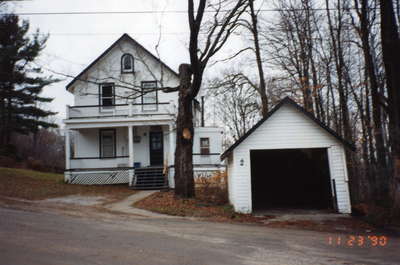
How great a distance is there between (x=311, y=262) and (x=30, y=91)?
30879mm

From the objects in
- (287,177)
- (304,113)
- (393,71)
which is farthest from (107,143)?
(393,71)

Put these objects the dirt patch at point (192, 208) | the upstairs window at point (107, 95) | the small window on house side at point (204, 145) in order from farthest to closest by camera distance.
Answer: the small window on house side at point (204, 145)
the upstairs window at point (107, 95)
the dirt patch at point (192, 208)

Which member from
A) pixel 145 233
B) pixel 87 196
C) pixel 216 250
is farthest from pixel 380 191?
pixel 87 196

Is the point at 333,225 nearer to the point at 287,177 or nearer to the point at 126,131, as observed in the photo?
the point at 287,177

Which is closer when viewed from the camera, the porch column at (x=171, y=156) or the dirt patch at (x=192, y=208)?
the dirt patch at (x=192, y=208)

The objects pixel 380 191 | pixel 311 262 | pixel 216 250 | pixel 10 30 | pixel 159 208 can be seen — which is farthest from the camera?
pixel 10 30

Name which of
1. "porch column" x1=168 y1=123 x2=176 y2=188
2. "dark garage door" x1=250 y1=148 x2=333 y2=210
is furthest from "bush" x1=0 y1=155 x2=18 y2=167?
"dark garage door" x1=250 y1=148 x2=333 y2=210

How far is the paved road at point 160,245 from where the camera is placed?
532cm

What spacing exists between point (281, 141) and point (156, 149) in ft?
39.6

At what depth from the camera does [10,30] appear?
2822cm

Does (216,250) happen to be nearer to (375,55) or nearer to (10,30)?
(375,55)

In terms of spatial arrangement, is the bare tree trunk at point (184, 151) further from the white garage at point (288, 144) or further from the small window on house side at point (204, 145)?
the small window on house side at point (204, 145)
